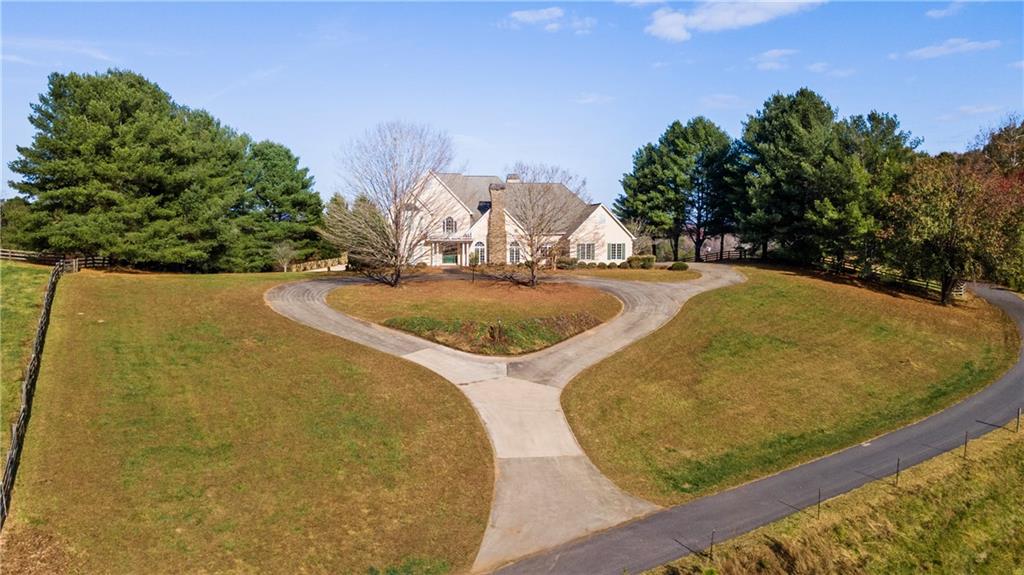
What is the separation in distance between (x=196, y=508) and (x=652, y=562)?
1186cm

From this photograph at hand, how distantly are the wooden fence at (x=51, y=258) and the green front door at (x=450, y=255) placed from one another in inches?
1028

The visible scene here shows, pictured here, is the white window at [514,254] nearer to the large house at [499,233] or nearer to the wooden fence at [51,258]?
the large house at [499,233]

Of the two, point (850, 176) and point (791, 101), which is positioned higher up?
point (791, 101)

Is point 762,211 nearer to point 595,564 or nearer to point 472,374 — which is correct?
point 472,374


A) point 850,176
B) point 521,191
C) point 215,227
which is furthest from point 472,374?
point 850,176

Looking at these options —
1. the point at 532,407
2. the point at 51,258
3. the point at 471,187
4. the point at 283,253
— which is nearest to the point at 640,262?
the point at 471,187

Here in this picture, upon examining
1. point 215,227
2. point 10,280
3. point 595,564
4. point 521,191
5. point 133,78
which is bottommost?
point 595,564

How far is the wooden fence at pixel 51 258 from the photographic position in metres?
41.0

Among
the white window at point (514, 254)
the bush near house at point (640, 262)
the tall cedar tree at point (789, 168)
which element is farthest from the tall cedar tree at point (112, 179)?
the tall cedar tree at point (789, 168)

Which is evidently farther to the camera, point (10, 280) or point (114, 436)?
point (10, 280)

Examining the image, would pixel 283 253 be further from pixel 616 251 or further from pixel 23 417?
pixel 23 417

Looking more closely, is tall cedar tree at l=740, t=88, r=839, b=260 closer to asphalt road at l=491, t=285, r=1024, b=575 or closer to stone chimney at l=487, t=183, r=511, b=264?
stone chimney at l=487, t=183, r=511, b=264

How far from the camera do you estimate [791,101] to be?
5456cm

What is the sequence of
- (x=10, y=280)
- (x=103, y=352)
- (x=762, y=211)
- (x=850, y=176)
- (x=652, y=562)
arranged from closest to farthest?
(x=652, y=562) < (x=103, y=352) < (x=10, y=280) < (x=850, y=176) < (x=762, y=211)
